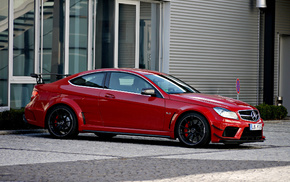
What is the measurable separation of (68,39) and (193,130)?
8122 mm

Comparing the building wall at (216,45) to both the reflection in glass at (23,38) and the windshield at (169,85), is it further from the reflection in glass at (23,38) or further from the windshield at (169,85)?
the windshield at (169,85)

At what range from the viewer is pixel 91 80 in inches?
512

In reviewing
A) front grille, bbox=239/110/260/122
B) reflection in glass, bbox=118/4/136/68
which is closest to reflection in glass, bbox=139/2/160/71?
reflection in glass, bbox=118/4/136/68

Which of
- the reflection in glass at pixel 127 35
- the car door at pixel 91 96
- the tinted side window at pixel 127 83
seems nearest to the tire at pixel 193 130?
the tinted side window at pixel 127 83

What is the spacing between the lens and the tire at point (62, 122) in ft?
41.9

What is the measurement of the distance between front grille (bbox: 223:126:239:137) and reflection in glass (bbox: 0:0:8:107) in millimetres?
7604

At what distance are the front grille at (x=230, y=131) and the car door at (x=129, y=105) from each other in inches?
48.9

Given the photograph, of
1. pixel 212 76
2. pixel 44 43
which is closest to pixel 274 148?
pixel 44 43

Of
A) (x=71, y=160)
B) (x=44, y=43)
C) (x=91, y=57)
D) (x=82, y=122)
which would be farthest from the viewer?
(x=91, y=57)

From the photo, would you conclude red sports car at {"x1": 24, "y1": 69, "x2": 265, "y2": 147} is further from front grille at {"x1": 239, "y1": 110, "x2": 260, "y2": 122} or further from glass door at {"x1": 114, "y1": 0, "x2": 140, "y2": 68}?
glass door at {"x1": 114, "y1": 0, "x2": 140, "y2": 68}

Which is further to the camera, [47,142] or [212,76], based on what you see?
[212,76]

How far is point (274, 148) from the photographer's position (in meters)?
12.1

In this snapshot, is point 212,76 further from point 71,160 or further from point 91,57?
point 71,160

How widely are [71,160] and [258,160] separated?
116 inches
